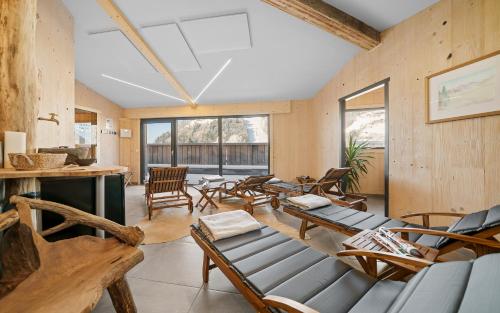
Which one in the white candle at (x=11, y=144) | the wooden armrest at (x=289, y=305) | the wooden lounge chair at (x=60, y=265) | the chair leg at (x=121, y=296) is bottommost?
the chair leg at (x=121, y=296)

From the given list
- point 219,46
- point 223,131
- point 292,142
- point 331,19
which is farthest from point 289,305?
point 223,131

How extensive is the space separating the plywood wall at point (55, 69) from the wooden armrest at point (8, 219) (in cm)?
187

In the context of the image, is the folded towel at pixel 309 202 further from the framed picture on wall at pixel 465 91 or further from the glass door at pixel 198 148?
the glass door at pixel 198 148

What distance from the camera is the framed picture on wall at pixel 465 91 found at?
192 cm

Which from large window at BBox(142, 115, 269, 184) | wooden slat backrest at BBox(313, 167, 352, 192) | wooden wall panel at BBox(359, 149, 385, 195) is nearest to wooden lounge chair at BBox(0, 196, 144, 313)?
wooden slat backrest at BBox(313, 167, 352, 192)

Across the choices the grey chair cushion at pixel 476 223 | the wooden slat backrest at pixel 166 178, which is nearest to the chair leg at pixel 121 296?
the grey chair cushion at pixel 476 223

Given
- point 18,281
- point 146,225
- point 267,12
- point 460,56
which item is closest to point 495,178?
point 460,56

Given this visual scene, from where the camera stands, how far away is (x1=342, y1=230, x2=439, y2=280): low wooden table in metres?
1.25

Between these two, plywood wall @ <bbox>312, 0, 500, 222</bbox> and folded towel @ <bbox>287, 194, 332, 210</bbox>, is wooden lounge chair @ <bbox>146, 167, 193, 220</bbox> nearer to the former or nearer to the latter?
folded towel @ <bbox>287, 194, 332, 210</bbox>

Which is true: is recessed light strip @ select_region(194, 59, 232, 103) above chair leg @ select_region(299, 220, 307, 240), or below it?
above

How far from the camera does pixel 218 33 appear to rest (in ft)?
10.8

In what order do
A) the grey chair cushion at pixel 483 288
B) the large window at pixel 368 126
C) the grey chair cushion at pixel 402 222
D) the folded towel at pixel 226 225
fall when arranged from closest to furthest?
the grey chair cushion at pixel 483 288 → the grey chair cushion at pixel 402 222 → the folded towel at pixel 226 225 → the large window at pixel 368 126

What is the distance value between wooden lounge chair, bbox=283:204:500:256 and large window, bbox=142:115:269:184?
421cm

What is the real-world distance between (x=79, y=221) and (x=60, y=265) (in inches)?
8.3
